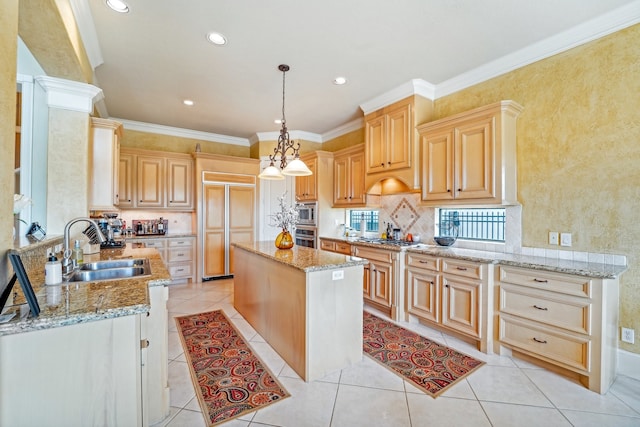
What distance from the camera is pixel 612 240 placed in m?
2.37

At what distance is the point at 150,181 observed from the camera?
5.06 meters

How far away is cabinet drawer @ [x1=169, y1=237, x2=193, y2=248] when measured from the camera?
16.7 ft

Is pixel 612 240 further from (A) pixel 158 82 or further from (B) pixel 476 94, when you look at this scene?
(A) pixel 158 82

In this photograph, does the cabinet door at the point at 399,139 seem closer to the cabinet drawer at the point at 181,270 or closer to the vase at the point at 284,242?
the vase at the point at 284,242

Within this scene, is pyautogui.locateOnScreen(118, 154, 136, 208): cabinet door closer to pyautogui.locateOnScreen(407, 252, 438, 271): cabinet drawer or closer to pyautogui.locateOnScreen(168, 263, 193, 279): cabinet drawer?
pyautogui.locateOnScreen(168, 263, 193, 279): cabinet drawer

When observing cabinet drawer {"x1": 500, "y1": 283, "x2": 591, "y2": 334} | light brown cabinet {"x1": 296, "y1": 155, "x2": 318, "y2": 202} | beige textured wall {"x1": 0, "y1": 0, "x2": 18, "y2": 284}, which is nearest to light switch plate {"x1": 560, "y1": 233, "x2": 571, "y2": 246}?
cabinet drawer {"x1": 500, "y1": 283, "x2": 591, "y2": 334}

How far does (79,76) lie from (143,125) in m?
2.78

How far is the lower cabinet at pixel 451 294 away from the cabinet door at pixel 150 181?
4.32m

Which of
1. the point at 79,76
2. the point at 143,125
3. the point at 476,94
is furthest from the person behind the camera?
the point at 143,125

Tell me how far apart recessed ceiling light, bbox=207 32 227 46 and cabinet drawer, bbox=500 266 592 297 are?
327 cm

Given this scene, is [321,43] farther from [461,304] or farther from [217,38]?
[461,304]

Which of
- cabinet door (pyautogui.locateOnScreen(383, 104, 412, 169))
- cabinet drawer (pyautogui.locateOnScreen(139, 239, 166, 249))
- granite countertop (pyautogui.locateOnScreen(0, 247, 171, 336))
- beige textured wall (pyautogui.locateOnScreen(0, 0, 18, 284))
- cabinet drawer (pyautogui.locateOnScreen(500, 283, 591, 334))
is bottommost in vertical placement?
cabinet drawer (pyautogui.locateOnScreen(500, 283, 591, 334))

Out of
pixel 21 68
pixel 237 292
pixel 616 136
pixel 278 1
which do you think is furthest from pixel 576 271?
pixel 21 68

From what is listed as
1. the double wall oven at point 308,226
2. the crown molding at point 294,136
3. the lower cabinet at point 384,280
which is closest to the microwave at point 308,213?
the double wall oven at point 308,226
